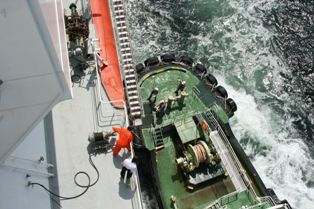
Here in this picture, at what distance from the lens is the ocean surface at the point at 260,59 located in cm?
1619

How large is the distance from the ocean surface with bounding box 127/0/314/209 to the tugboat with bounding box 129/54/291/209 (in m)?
2.42

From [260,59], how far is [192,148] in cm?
702

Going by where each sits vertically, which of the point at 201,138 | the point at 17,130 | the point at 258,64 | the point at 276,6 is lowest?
the point at 17,130

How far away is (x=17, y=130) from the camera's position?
9359 millimetres

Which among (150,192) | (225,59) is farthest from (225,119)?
(225,59)

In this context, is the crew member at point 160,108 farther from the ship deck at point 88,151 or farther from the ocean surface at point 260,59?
the ocean surface at point 260,59

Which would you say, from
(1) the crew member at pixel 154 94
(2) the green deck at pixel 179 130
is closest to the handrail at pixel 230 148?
(2) the green deck at pixel 179 130

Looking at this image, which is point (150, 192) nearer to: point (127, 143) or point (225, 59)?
point (127, 143)

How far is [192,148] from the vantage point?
13102 mm

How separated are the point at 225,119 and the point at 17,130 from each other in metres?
7.29

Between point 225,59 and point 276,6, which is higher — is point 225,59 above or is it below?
below

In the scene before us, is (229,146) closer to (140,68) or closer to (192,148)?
(192,148)

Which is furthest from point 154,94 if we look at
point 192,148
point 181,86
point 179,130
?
point 192,148

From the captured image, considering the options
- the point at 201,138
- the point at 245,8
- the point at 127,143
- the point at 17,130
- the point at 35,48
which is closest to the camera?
the point at 35,48
